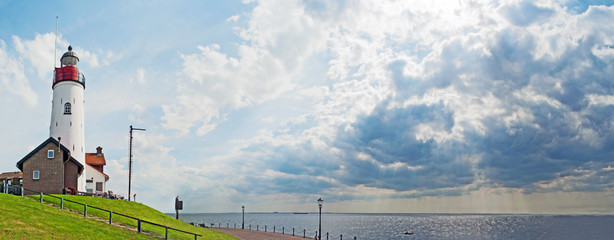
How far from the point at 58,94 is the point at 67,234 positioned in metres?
33.1

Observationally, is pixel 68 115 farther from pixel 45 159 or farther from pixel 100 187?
pixel 100 187

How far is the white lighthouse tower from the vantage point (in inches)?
1849

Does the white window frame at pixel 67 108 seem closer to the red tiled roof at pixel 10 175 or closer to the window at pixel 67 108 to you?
the window at pixel 67 108

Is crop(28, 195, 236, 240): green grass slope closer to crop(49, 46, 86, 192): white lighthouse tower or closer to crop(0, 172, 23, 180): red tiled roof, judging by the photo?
crop(49, 46, 86, 192): white lighthouse tower

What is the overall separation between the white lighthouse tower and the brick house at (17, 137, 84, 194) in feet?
10.6

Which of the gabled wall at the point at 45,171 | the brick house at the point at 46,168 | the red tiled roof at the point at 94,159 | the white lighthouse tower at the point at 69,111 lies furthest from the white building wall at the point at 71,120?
the red tiled roof at the point at 94,159

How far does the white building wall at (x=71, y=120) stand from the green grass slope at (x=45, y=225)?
21.1 m

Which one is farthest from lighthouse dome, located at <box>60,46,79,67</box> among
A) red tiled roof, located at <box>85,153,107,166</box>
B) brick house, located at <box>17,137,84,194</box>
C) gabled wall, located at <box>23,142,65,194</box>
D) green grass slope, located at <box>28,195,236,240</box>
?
green grass slope, located at <box>28,195,236,240</box>

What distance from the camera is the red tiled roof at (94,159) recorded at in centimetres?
5466

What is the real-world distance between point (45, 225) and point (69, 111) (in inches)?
1186

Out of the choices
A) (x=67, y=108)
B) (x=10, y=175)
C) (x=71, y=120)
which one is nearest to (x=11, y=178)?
(x=10, y=175)

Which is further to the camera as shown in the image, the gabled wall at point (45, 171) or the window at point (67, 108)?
the window at point (67, 108)

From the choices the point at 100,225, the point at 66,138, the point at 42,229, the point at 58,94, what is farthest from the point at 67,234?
the point at 58,94

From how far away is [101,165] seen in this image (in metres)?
55.5
